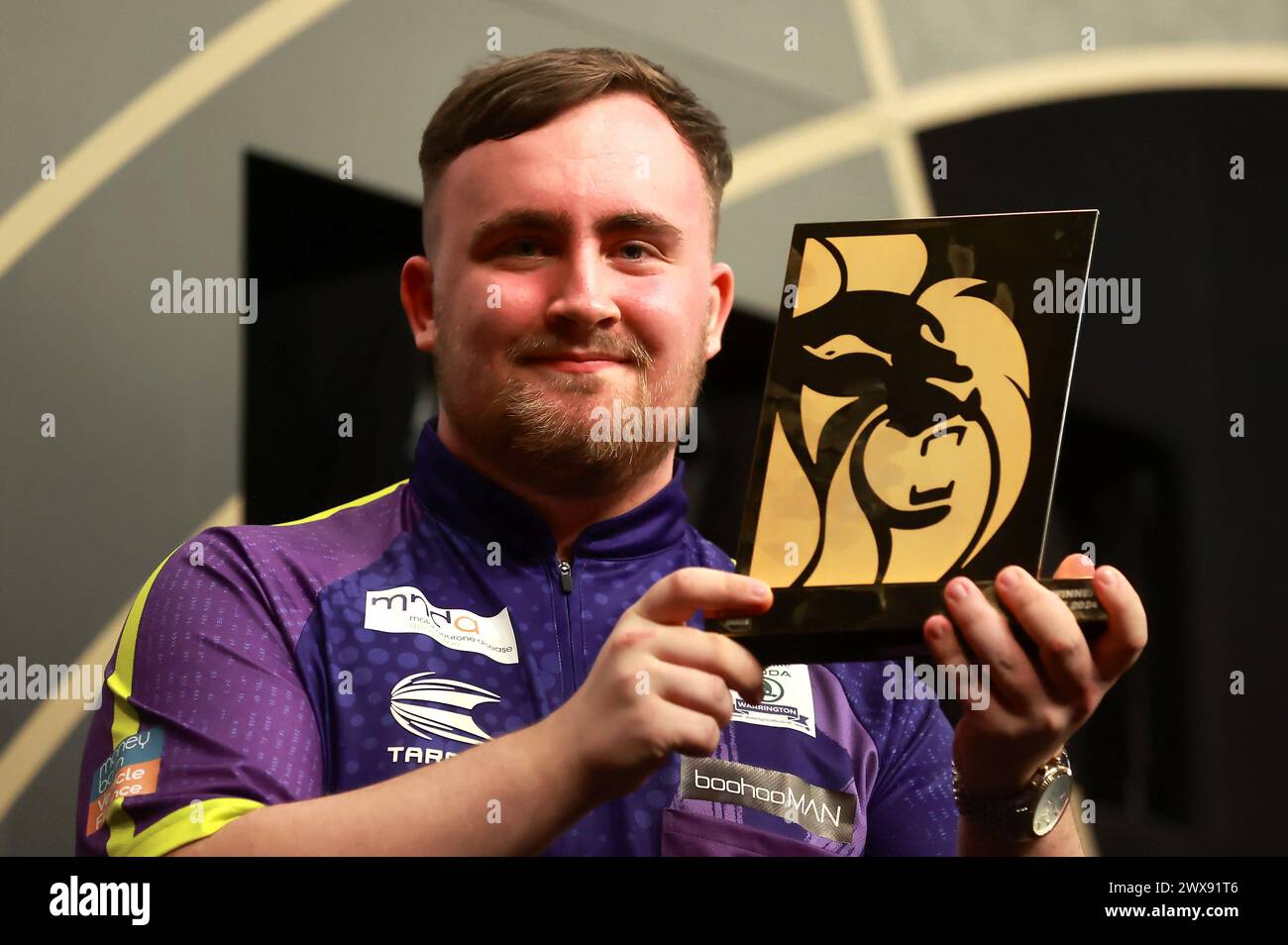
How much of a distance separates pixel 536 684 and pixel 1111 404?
1.27 metres

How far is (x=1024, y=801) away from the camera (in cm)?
134

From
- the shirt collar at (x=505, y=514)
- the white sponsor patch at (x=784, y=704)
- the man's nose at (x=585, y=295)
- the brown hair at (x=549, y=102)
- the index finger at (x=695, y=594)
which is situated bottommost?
the white sponsor patch at (x=784, y=704)

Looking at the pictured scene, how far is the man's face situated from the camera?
5.04ft

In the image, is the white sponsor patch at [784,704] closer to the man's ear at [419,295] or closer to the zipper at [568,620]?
the zipper at [568,620]

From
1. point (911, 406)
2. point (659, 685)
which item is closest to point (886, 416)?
point (911, 406)

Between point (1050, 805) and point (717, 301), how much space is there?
0.76m

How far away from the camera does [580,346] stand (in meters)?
1.54

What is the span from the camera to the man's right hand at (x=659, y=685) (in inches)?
44.8

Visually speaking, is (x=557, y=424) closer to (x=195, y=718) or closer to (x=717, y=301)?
(x=717, y=301)

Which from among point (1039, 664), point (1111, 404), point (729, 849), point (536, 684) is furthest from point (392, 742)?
point (1111, 404)

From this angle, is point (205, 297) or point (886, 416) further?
point (205, 297)

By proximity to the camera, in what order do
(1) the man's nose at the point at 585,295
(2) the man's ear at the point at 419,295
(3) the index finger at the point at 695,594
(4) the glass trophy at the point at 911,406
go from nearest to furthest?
(3) the index finger at the point at 695,594 → (4) the glass trophy at the point at 911,406 → (1) the man's nose at the point at 585,295 → (2) the man's ear at the point at 419,295

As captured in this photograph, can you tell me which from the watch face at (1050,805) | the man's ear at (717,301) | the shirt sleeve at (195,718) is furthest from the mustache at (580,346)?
the watch face at (1050,805)

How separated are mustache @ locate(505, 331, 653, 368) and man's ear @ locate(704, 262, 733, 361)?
21cm
